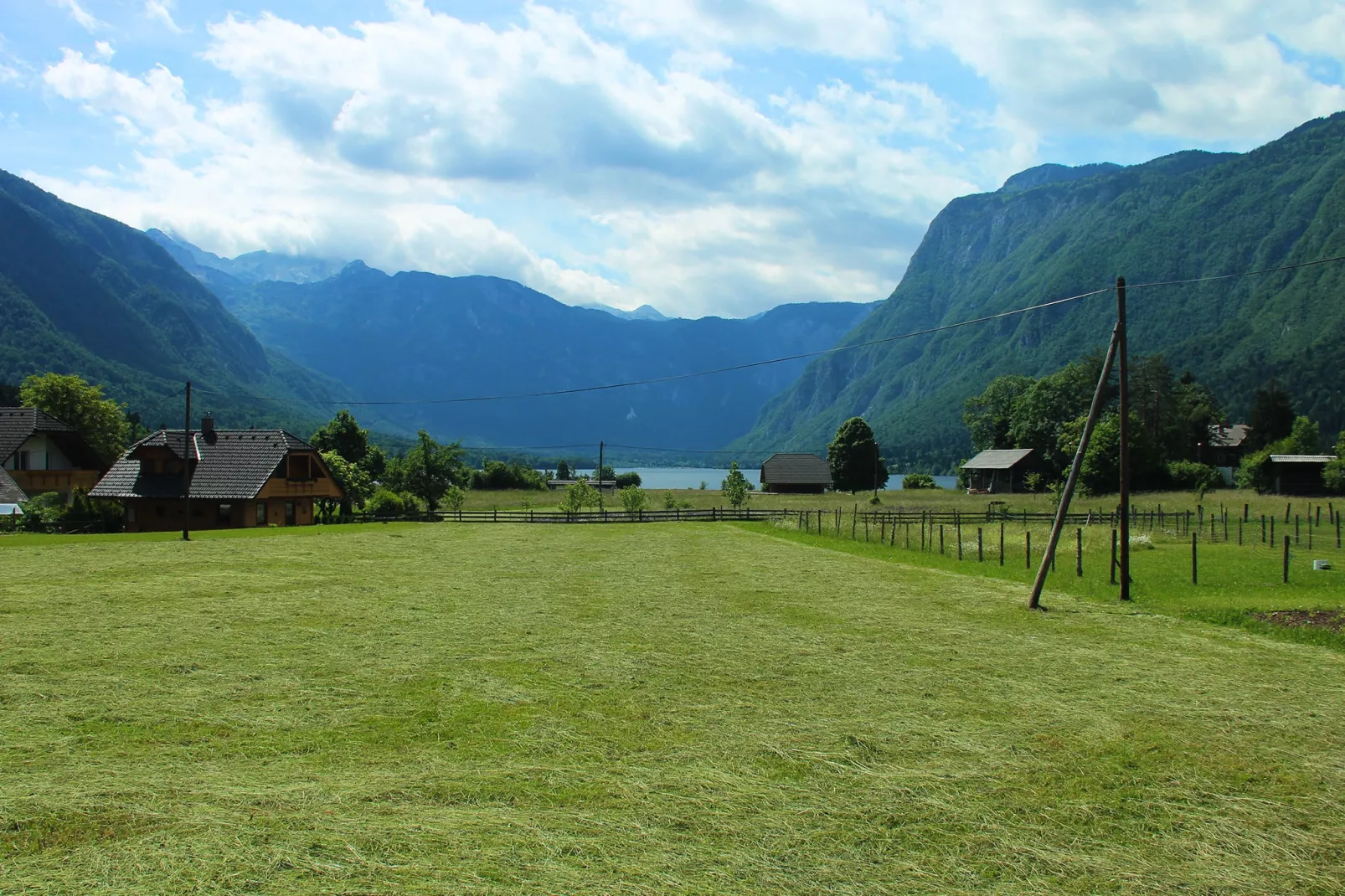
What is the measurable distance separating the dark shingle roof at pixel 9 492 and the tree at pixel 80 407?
56.4 ft

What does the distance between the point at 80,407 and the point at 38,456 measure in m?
16.5

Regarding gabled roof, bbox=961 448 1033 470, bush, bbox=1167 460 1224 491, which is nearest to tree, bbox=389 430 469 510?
gabled roof, bbox=961 448 1033 470

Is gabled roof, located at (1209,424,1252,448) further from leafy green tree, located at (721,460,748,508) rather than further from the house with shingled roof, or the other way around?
the house with shingled roof

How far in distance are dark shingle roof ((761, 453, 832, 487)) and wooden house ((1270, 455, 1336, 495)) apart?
152 feet

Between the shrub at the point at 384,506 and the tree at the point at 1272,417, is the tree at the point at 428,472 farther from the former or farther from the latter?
the tree at the point at 1272,417

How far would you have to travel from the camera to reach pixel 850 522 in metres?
51.0

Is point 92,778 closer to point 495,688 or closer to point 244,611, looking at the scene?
point 495,688

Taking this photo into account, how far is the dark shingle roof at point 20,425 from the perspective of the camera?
59.3 meters

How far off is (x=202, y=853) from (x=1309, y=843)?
8.60 meters

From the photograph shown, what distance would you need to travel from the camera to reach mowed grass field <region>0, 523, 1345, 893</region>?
21.7ft

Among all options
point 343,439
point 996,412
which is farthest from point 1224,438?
point 343,439

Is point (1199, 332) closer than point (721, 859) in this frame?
No

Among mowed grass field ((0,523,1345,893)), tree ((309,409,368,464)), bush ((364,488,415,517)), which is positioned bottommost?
mowed grass field ((0,523,1345,893))

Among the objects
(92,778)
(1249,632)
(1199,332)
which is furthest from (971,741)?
(1199,332)
